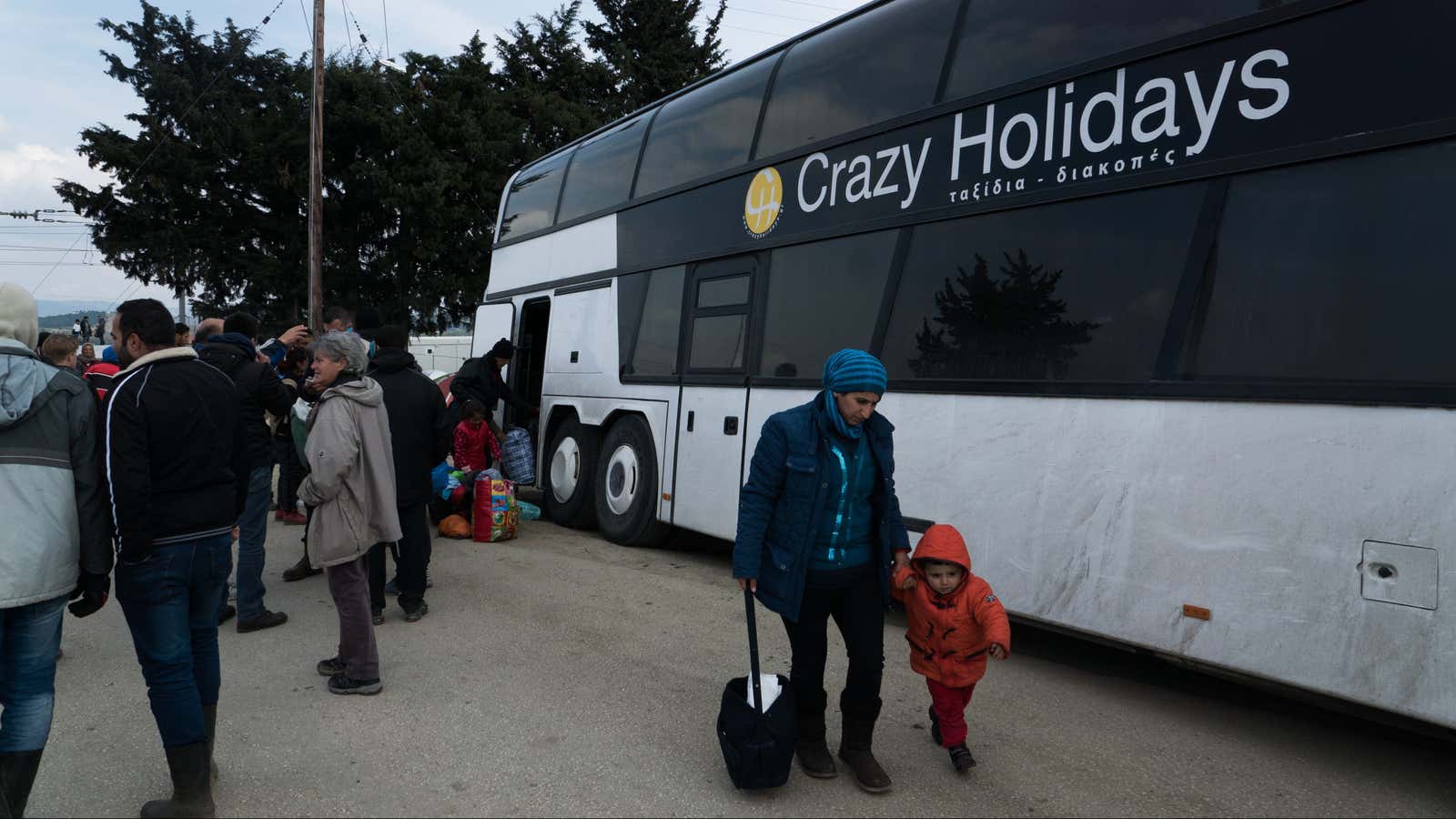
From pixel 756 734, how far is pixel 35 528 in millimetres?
2444

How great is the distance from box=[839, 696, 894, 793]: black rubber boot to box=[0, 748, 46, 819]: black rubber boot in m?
2.73

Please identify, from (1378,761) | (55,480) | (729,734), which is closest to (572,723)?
(729,734)

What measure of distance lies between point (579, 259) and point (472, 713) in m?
5.68

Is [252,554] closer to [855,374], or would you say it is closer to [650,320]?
[650,320]

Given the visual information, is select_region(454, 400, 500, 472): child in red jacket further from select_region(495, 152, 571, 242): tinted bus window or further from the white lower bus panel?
the white lower bus panel

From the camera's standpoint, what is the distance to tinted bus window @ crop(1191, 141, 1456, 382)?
3311 millimetres

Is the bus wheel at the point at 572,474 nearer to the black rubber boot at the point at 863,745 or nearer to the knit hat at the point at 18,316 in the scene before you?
the black rubber boot at the point at 863,745

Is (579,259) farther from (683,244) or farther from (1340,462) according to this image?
(1340,462)

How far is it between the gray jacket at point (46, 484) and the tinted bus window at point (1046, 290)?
12.7 feet

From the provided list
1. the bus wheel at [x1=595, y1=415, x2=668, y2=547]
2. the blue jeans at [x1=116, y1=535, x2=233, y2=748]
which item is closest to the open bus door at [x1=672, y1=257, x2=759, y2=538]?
the bus wheel at [x1=595, y1=415, x2=668, y2=547]

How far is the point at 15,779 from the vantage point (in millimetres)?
2971

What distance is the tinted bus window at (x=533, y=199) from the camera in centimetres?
991

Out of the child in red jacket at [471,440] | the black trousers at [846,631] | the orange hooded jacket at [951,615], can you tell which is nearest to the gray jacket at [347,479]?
the black trousers at [846,631]

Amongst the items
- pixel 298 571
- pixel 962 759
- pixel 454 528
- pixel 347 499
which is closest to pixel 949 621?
pixel 962 759
